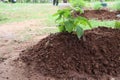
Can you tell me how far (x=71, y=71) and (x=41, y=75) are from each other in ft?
1.21

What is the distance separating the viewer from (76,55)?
12.6 feet

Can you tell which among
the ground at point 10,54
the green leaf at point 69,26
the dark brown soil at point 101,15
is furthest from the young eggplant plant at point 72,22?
the dark brown soil at point 101,15

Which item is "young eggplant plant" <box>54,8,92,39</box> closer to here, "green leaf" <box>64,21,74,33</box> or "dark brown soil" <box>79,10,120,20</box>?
"green leaf" <box>64,21,74,33</box>

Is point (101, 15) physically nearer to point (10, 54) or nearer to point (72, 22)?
point (10, 54)

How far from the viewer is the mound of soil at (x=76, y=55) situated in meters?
3.73

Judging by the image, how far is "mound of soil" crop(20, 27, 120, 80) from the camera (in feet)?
12.2

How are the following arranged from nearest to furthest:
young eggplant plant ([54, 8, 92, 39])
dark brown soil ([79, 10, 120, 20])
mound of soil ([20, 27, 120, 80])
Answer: mound of soil ([20, 27, 120, 80]) < young eggplant plant ([54, 8, 92, 39]) < dark brown soil ([79, 10, 120, 20])

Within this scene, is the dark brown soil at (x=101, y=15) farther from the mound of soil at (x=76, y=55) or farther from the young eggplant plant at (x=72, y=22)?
the young eggplant plant at (x=72, y=22)

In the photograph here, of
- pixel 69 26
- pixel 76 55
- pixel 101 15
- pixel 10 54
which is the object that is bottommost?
pixel 101 15

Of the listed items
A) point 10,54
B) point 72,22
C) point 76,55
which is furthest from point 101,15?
point 76,55

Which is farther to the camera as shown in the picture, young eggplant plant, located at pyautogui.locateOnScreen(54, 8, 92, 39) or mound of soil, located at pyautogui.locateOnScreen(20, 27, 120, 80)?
young eggplant plant, located at pyautogui.locateOnScreen(54, 8, 92, 39)

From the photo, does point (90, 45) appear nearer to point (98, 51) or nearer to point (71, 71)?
point (98, 51)

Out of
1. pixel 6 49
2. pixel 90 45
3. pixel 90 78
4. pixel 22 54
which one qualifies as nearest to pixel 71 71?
pixel 90 78

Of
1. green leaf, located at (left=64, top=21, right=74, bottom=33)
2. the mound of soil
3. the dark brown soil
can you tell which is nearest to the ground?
the mound of soil
